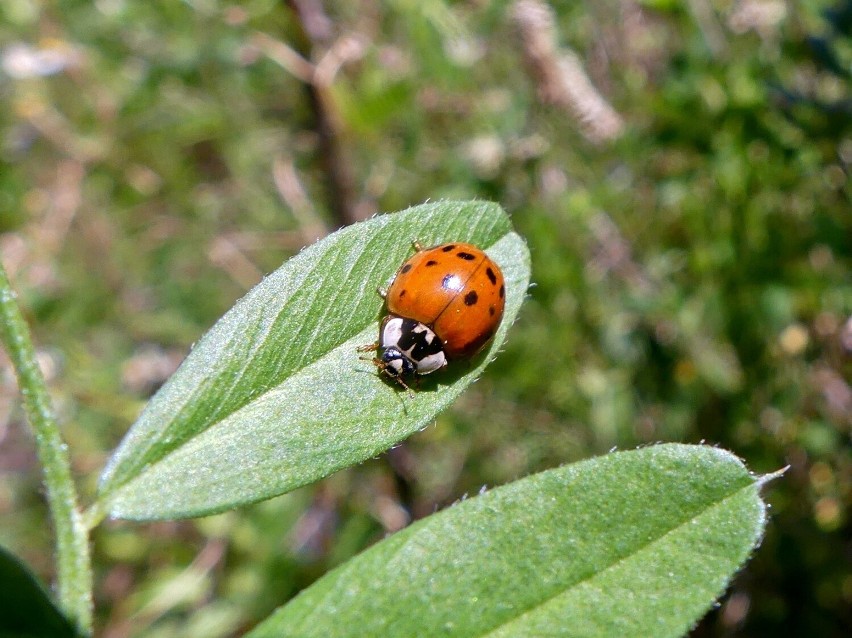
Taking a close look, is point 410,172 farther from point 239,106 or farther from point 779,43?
point 779,43

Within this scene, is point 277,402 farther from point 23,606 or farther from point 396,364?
point 23,606

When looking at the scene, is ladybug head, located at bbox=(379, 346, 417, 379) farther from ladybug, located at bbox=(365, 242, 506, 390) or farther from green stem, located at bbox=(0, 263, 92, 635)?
green stem, located at bbox=(0, 263, 92, 635)

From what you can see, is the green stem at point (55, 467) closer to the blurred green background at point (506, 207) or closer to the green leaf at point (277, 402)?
the green leaf at point (277, 402)

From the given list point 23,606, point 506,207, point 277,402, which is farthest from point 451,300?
point 506,207

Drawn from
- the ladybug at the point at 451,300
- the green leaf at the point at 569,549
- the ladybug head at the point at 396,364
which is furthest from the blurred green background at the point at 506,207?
the green leaf at the point at 569,549

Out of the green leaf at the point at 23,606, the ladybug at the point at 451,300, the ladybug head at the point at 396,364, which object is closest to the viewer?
the green leaf at the point at 23,606

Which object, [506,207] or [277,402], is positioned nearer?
[277,402]

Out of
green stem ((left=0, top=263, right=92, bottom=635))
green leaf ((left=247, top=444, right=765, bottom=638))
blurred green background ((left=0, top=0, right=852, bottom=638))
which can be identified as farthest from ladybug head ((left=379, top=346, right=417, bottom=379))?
blurred green background ((left=0, top=0, right=852, bottom=638))
